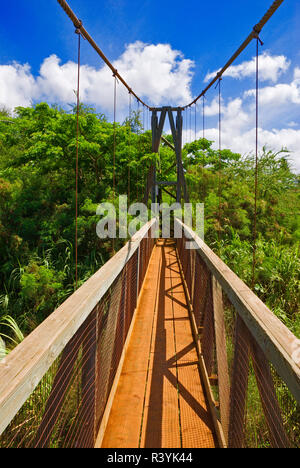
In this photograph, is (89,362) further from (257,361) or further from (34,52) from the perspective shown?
(34,52)

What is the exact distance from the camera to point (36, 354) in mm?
A: 634

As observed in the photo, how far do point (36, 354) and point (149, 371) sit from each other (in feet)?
4.50

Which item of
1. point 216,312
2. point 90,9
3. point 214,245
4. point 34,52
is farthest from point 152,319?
point 34,52

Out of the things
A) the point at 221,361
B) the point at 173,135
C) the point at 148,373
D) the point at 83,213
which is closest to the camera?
the point at 221,361

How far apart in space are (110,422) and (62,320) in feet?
2.81

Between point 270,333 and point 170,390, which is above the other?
point 270,333

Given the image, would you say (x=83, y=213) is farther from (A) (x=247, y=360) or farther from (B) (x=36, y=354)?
(B) (x=36, y=354)

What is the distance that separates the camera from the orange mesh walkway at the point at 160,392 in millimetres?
1324

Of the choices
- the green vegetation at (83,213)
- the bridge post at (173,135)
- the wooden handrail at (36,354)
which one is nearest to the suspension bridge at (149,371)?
the wooden handrail at (36,354)

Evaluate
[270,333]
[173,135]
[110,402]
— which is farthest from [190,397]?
[173,135]

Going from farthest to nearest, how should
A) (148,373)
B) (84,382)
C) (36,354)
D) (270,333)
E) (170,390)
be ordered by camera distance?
(148,373), (170,390), (84,382), (270,333), (36,354)

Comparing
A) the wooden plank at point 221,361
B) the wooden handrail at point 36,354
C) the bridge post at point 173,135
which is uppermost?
the bridge post at point 173,135

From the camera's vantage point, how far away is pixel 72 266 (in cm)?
747

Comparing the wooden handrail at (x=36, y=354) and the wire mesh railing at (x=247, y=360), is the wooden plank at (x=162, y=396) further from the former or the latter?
the wooden handrail at (x=36, y=354)
